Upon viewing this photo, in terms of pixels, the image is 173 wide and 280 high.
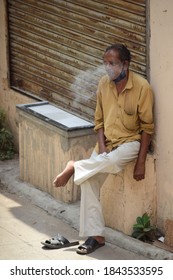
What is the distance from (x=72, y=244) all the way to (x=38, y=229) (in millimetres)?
529

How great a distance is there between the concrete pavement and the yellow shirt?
2.86 feet

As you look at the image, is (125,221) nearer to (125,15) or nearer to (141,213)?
(141,213)

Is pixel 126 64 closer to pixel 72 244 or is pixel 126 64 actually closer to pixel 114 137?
pixel 114 137

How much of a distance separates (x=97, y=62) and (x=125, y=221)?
1587 mm

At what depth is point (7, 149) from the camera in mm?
9688

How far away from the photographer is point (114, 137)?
7172mm

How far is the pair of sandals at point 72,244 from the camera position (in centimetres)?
711

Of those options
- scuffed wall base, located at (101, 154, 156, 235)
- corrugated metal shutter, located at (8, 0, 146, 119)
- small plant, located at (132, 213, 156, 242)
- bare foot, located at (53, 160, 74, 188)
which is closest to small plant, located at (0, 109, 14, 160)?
corrugated metal shutter, located at (8, 0, 146, 119)

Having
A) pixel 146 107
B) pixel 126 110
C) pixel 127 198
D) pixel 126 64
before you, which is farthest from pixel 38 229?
pixel 126 64

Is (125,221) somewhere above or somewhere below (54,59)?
below

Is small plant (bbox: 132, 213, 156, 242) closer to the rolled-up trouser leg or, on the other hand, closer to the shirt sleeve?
the rolled-up trouser leg

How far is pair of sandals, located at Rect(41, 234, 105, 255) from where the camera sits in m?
7.11
